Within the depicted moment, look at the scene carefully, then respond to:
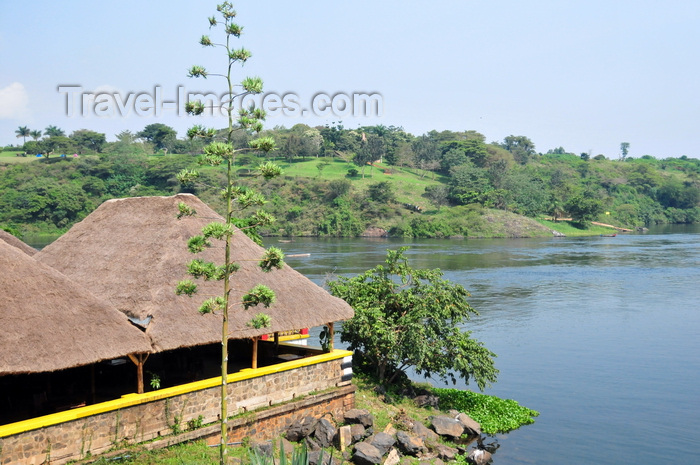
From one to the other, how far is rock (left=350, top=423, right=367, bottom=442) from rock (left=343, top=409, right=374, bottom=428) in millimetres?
170

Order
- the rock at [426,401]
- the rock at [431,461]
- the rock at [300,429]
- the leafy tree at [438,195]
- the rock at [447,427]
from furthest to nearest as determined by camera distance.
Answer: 1. the leafy tree at [438,195]
2. the rock at [426,401]
3. the rock at [447,427]
4. the rock at [431,461]
5. the rock at [300,429]

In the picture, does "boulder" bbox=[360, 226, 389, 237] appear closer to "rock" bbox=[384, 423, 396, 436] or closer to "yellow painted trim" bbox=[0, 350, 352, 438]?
"yellow painted trim" bbox=[0, 350, 352, 438]

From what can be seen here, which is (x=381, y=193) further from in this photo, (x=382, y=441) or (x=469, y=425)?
(x=382, y=441)

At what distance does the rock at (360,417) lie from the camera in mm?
15180

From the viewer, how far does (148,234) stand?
1461cm

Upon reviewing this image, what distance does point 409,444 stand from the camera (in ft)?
48.3

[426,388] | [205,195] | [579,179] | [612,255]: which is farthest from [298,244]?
[579,179]

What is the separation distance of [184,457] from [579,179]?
119923mm

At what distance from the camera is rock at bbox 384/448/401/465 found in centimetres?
1386

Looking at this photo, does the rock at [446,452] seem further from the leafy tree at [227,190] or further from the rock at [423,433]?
the leafy tree at [227,190]

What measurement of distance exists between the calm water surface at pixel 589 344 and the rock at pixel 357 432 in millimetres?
3927

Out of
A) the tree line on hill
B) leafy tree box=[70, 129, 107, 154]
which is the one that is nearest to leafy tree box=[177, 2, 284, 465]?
the tree line on hill

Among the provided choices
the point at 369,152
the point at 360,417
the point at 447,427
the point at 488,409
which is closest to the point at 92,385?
the point at 360,417

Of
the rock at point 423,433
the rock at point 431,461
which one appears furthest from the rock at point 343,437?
the rock at point 423,433
